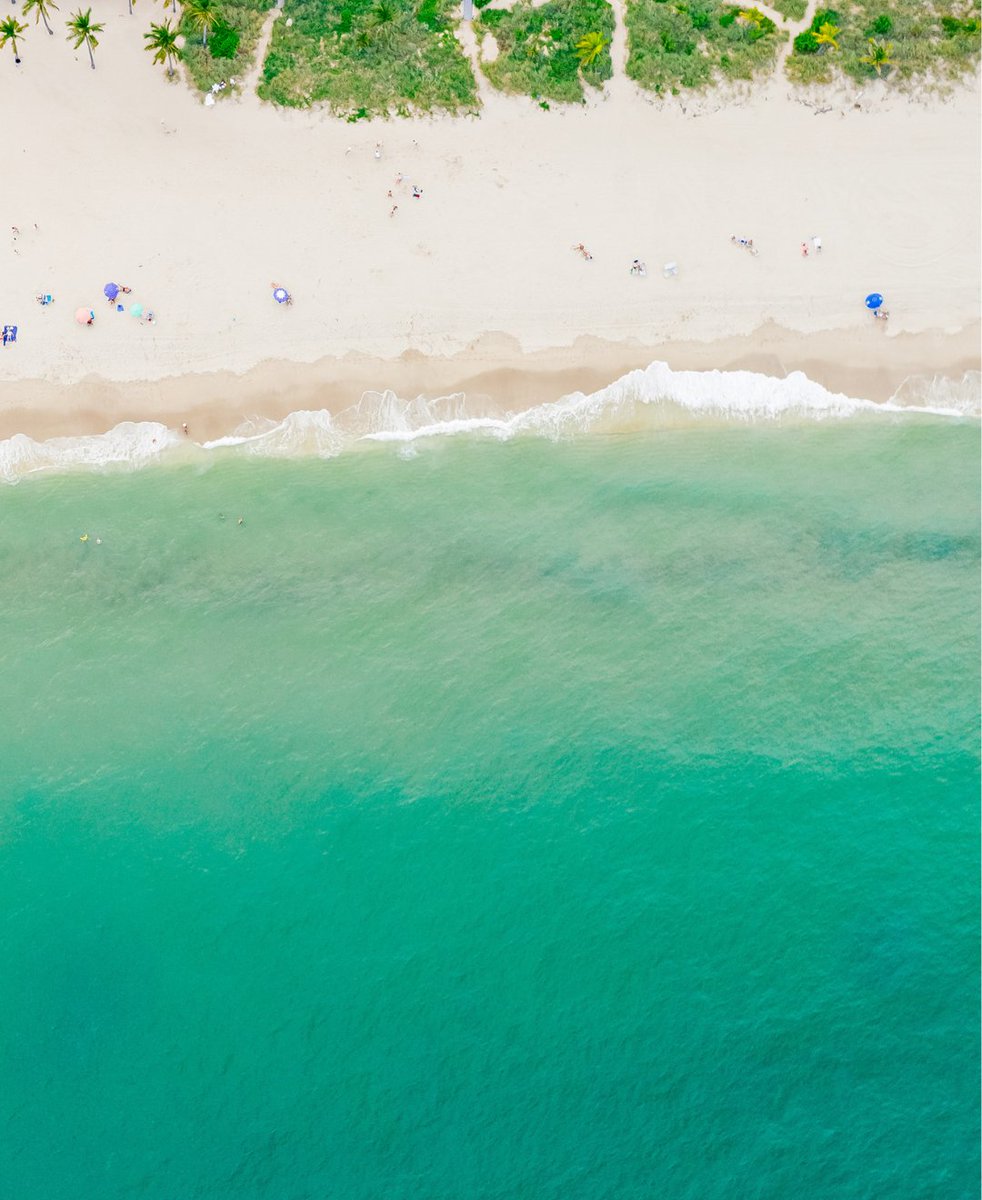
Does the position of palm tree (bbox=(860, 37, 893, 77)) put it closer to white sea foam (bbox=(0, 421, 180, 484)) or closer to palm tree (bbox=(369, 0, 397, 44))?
palm tree (bbox=(369, 0, 397, 44))

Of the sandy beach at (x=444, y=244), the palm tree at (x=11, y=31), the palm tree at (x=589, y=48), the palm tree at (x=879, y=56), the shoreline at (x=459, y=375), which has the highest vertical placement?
the palm tree at (x=11, y=31)

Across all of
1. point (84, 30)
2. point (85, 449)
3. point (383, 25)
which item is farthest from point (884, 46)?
point (85, 449)

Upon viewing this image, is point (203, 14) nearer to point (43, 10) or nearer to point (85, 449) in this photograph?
point (43, 10)

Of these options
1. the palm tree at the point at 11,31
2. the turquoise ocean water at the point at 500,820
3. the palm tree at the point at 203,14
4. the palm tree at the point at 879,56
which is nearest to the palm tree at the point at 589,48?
the palm tree at the point at 879,56

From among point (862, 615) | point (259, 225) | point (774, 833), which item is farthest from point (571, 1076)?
point (259, 225)

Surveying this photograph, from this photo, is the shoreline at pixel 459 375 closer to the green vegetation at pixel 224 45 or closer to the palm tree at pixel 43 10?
the green vegetation at pixel 224 45

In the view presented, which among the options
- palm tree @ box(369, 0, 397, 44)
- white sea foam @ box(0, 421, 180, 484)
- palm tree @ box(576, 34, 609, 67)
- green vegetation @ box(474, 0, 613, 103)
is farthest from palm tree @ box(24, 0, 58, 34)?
palm tree @ box(576, 34, 609, 67)

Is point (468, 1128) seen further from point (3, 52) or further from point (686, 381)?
point (3, 52)
